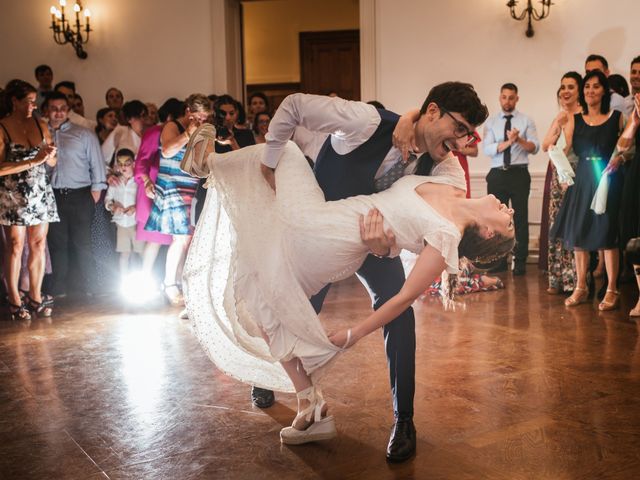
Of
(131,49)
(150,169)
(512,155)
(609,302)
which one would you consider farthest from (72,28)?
(609,302)

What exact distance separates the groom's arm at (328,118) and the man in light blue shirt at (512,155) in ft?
15.0

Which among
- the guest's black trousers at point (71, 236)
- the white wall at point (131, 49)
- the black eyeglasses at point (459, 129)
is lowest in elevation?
the guest's black trousers at point (71, 236)

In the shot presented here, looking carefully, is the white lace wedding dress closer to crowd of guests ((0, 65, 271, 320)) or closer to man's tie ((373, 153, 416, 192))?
man's tie ((373, 153, 416, 192))

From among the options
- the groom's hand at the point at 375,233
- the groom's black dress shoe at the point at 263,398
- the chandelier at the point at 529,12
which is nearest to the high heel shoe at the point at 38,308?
the groom's black dress shoe at the point at 263,398

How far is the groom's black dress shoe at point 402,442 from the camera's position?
2.59 meters

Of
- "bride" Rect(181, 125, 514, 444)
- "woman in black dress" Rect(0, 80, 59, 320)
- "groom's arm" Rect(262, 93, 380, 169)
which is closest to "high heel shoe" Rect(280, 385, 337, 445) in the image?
"bride" Rect(181, 125, 514, 444)

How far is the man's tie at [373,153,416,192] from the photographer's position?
2.64 m

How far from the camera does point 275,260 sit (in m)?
2.62

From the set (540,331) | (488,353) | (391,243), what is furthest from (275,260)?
(540,331)

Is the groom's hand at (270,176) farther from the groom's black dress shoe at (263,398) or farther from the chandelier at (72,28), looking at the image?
the chandelier at (72,28)

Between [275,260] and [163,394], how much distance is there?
1148 mm

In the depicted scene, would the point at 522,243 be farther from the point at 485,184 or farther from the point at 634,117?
the point at 634,117

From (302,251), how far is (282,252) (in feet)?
0.28

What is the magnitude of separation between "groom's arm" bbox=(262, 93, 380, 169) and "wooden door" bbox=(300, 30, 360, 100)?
26.6ft
